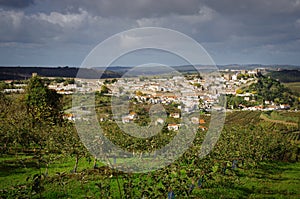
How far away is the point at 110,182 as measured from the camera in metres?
8.59

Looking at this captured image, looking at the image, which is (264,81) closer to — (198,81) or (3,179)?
(198,81)

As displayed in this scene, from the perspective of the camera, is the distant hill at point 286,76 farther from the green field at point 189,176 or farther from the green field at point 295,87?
the green field at point 189,176

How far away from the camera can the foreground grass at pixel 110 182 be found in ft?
26.6

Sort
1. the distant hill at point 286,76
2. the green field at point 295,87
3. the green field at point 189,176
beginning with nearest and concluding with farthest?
the green field at point 189,176, the green field at point 295,87, the distant hill at point 286,76

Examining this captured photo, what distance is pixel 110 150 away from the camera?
1073 cm

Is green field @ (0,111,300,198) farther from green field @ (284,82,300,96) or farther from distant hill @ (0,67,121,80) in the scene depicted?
distant hill @ (0,67,121,80)

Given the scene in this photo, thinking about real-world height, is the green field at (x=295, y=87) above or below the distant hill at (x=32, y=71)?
below

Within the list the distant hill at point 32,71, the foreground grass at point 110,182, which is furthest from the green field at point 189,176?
the distant hill at point 32,71

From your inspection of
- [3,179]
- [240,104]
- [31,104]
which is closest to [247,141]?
[3,179]

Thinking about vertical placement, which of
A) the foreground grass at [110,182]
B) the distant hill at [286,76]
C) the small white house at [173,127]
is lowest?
the foreground grass at [110,182]

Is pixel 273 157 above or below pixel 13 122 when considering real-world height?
below

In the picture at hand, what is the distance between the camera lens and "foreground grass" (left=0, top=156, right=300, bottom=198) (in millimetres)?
8119

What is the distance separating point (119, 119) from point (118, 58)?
472cm

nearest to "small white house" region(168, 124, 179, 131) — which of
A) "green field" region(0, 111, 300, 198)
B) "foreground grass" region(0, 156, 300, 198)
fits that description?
"green field" region(0, 111, 300, 198)
